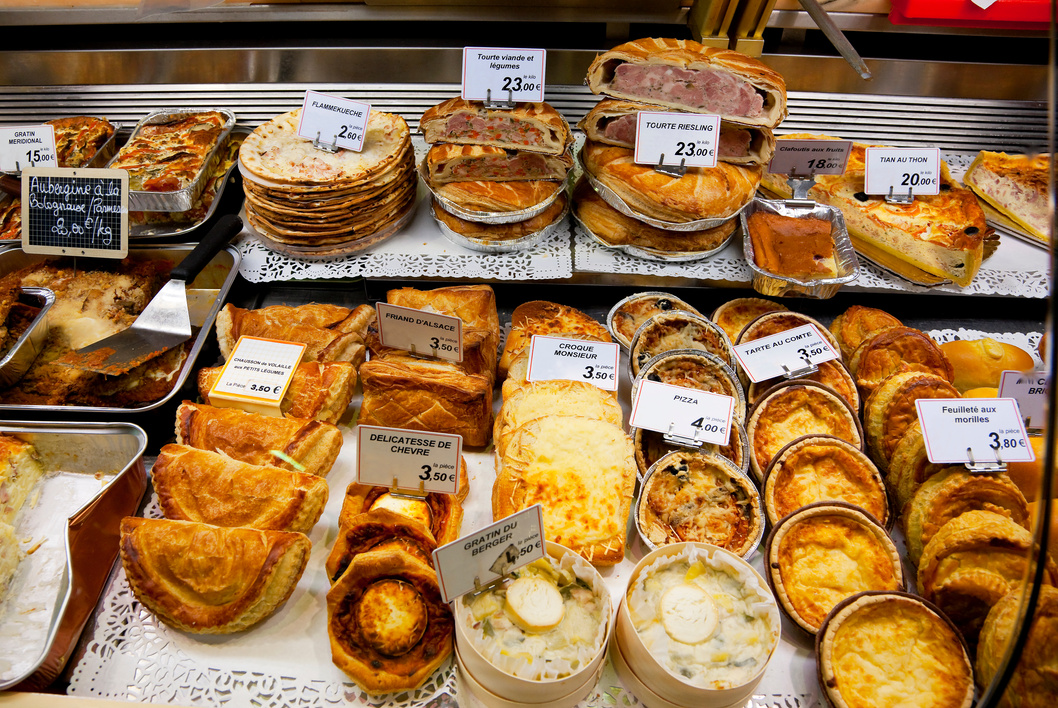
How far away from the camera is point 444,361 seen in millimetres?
2875

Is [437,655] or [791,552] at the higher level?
[791,552]

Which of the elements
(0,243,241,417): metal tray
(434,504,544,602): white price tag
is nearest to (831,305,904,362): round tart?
(434,504,544,602): white price tag

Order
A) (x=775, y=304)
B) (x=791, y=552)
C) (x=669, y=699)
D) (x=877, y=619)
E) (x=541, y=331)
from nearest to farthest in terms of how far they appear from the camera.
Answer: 1. (x=669, y=699)
2. (x=877, y=619)
3. (x=791, y=552)
4. (x=541, y=331)
5. (x=775, y=304)

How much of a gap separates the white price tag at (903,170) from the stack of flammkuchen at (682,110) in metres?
0.68

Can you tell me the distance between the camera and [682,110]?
3225mm

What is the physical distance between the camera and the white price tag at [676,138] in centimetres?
312

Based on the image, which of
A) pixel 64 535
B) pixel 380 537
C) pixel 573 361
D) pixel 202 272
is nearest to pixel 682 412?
pixel 573 361

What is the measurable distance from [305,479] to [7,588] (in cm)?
110

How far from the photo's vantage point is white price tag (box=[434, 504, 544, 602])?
1892mm

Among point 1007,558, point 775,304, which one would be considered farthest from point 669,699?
point 775,304

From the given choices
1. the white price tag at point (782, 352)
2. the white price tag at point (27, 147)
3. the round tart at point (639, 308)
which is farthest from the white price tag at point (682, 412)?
the white price tag at point (27, 147)

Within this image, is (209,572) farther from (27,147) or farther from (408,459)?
(27,147)

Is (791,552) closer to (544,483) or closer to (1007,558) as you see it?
(1007,558)

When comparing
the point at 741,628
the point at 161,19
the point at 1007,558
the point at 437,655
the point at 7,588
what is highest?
the point at 161,19
